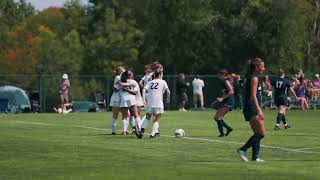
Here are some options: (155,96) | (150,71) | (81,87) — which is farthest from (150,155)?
(81,87)

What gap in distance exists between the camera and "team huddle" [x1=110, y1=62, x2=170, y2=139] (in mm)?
24109

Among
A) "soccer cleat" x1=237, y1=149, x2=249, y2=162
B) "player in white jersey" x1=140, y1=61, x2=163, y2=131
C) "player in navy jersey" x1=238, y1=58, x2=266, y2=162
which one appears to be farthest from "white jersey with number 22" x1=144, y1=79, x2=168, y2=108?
"player in navy jersey" x1=238, y1=58, x2=266, y2=162

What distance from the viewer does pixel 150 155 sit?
719 inches

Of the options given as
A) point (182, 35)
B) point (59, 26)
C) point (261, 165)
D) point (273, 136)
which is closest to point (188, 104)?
point (182, 35)

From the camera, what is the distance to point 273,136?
25.0 metres

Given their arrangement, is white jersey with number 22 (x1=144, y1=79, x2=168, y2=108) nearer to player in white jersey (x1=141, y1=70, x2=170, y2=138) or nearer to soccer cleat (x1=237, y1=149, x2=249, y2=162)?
player in white jersey (x1=141, y1=70, x2=170, y2=138)

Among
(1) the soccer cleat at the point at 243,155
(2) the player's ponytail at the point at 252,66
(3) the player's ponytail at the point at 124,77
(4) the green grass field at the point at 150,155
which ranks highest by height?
(2) the player's ponytail at the point at 252,66

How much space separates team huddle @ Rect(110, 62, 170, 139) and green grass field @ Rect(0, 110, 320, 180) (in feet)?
1.72

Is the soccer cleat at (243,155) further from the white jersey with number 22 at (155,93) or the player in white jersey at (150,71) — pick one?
the white jersey with number 22 at (155,93)

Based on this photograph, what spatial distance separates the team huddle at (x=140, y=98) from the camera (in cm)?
2411

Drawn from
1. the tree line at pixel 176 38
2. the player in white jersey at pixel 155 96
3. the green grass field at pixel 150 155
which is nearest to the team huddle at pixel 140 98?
the player in white jersey at pixel 155 96

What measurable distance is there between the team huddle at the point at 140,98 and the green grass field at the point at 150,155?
525mm

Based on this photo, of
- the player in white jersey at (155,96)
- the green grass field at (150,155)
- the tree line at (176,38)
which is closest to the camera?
the green grass field at (150,155)

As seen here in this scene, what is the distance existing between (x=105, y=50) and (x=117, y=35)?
2.08 metres
